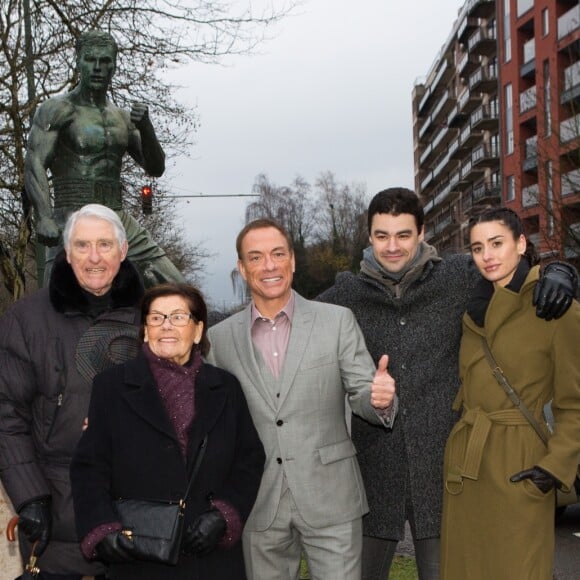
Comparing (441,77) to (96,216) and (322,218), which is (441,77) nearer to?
(322,218)

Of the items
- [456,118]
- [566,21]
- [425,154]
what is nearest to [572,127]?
[566,21]

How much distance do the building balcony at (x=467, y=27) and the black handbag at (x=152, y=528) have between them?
70675 mm

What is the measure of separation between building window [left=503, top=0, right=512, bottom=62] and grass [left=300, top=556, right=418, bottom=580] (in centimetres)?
4674

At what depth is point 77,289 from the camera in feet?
11.8

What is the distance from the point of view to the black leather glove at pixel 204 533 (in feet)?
10.2

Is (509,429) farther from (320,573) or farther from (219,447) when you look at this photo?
(219,447)

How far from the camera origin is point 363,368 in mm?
3686

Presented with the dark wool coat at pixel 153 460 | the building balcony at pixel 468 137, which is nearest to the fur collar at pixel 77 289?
the dark wool coat at pixel 153 460

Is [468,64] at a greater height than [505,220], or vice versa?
[468,64]

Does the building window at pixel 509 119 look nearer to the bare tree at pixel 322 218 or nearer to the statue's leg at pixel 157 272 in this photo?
the bare tree at pixel 322 218

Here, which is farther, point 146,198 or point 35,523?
point 146,198

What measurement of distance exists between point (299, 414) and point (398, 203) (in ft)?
3.47

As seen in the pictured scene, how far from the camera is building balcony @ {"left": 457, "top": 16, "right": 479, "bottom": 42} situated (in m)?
69.1

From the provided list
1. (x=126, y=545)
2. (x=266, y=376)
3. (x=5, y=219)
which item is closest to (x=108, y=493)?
(x=126, y=545)
